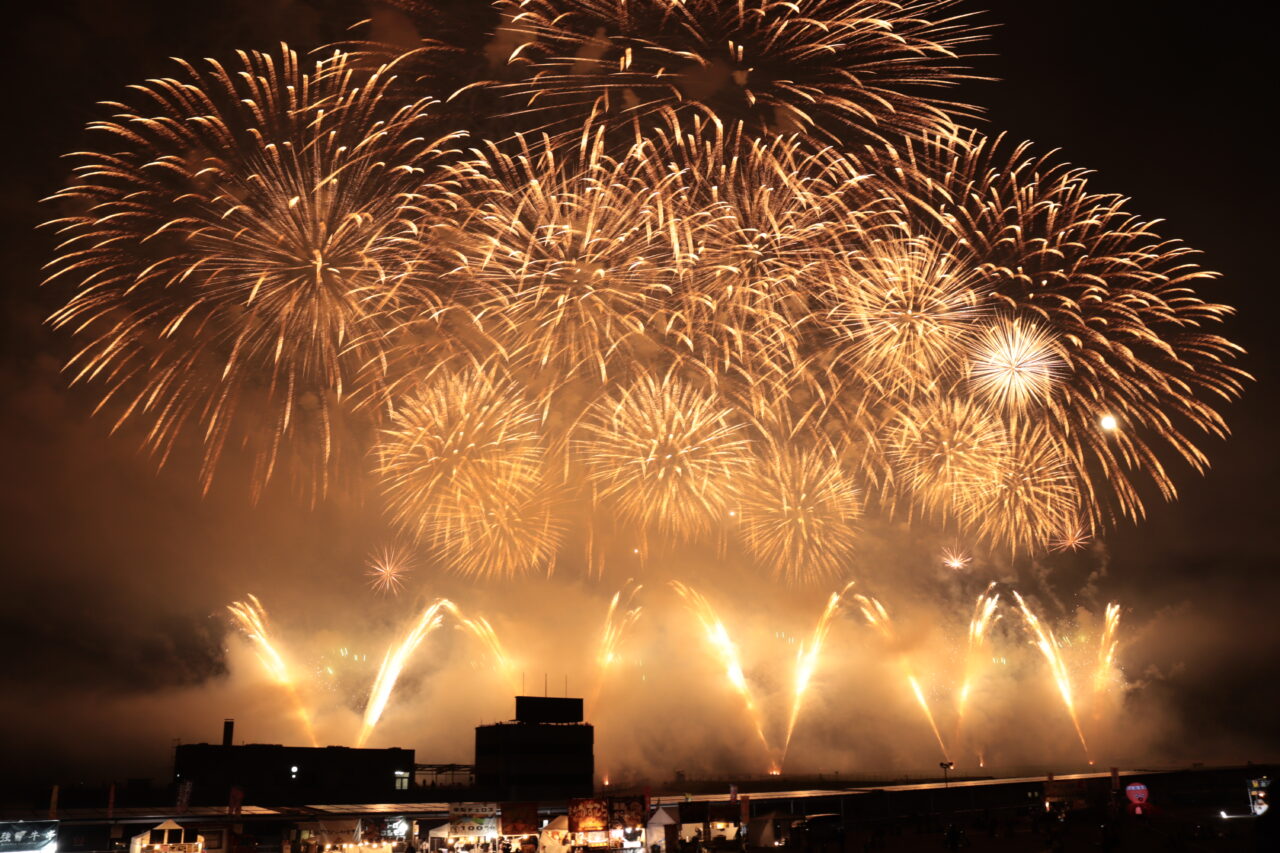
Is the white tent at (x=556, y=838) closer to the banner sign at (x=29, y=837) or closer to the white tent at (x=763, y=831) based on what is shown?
the white tent at (x=763, y=831)

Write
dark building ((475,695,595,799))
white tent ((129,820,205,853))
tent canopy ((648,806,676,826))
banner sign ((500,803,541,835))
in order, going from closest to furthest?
white tent ((129,820,205,853)) → banner sign ((500,803,541,835)) → tent canopy ((648,806,676,826)) → dark building ((475,695,595,799))

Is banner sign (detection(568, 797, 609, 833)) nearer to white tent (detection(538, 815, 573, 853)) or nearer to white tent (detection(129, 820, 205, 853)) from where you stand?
white tent (detection(538, 815, 573, 853))

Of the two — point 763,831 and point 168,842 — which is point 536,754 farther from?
point 168,842

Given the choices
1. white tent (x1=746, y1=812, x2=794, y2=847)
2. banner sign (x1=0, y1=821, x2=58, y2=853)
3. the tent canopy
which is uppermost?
banner sign (x1=0, y1=821, x2=58, y2=853)

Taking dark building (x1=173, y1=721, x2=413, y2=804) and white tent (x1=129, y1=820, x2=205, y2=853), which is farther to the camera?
dark building (x1=173, y1=721, x2=413, y2=804)

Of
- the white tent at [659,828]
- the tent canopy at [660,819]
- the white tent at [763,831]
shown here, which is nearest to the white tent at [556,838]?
the white tent at [659,828]

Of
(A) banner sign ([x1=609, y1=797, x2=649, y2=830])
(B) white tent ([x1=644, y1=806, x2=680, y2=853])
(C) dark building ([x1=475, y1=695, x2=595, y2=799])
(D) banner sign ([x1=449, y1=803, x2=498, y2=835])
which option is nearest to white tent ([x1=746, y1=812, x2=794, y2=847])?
(B) white tent ([x1=644, y1=806, x2=680, y2=853])

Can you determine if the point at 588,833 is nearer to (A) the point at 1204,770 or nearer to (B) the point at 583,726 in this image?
(B) the point at 583,726

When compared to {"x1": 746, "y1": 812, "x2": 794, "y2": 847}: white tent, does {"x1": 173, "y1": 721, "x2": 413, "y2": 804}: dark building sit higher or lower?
higher
